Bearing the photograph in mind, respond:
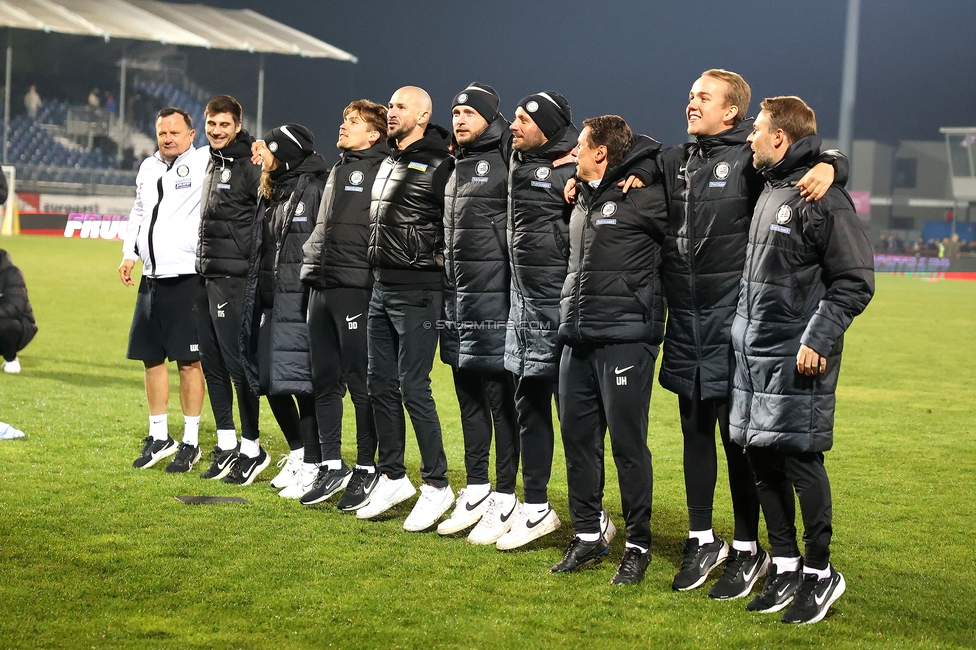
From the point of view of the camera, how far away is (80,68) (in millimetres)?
42594

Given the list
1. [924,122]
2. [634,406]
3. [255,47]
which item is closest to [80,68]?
[255,47]

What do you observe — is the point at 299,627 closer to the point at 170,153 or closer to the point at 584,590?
the point at 584,590

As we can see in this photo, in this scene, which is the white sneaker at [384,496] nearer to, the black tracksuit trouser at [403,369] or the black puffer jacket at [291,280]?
the black tracksuit trouser at [403,369]

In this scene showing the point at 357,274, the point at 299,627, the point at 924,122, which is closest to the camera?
the point at 299,627

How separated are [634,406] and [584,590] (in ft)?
2.37

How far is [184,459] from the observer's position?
617 cm

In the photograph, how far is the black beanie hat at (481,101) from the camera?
15.6 ft

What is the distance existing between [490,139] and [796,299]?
1.65 meters

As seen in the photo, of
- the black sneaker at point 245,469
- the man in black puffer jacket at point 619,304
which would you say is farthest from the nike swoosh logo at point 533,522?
the black sneaker at point 245,469

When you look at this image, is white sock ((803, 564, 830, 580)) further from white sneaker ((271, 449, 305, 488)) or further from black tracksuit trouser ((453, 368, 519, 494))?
white sneaker ((271, 449, 305, 488))

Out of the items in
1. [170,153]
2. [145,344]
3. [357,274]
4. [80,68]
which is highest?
[80,68]

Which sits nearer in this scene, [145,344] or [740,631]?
[740,631]

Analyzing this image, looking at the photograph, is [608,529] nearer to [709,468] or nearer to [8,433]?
[709,468]

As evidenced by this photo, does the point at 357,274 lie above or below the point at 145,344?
above
